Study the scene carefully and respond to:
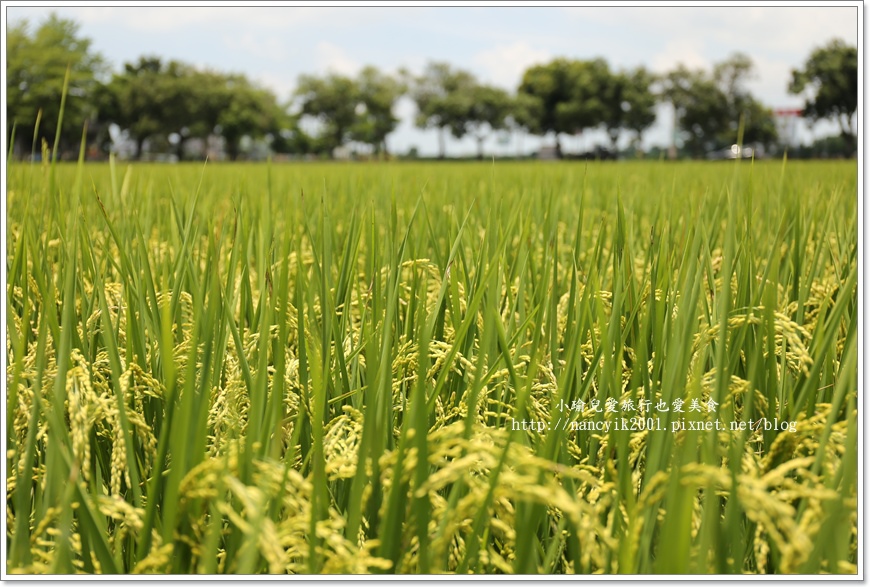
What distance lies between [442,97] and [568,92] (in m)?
7.71

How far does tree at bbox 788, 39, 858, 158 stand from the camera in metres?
4.51

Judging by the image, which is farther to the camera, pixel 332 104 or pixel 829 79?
pixel 332 104

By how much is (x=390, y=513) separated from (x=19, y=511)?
0.36 metres

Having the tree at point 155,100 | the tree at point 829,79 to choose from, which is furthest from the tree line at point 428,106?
the tree at point 829,79

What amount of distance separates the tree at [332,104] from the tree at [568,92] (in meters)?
9.79

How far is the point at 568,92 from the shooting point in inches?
1373

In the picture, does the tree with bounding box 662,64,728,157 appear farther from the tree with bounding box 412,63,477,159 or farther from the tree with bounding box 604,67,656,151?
the tree with bounding box 412,63,477,159

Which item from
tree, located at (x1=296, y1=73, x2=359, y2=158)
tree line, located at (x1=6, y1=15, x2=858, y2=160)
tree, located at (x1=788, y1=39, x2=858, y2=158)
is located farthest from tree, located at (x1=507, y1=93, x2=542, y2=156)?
tree, located at (x1=788, y1=39, x2=858, y2=158)

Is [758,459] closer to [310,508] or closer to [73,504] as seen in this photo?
[310,508]

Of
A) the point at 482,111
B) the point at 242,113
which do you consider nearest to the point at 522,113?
the point at 482,111

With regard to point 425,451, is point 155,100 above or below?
above

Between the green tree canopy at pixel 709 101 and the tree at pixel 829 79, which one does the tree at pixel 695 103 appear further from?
the tree at pixel 829 79

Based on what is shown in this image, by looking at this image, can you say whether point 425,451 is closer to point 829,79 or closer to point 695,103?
point 829,79

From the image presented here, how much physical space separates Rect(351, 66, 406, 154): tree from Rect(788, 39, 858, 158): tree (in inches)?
960
